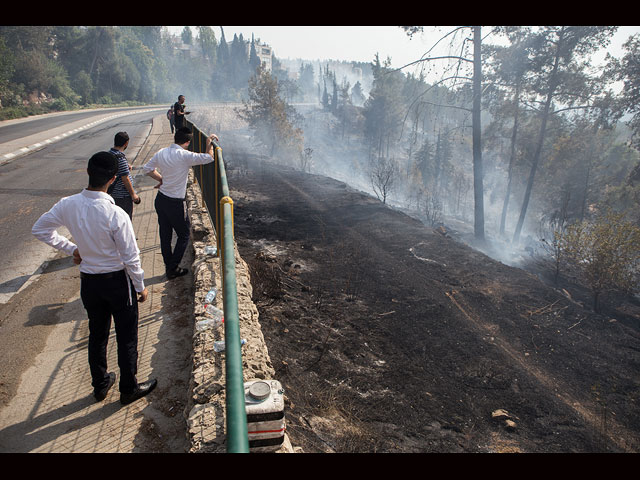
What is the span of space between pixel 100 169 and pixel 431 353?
5.55 metres

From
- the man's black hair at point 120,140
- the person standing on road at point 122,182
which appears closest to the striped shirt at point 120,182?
the person standing on road at point 122,182

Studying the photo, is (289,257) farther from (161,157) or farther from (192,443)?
(192,443)

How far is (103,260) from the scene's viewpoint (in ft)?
9.09

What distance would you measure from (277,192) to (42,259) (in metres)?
12.3

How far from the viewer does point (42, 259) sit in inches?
231

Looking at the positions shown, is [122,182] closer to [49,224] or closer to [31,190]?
[49,224]

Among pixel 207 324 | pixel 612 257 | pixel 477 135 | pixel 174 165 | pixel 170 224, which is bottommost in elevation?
pixel 612 257

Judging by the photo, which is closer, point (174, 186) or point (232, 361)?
point (232, 361)

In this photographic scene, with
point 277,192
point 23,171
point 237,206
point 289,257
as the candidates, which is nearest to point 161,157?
point 289,257

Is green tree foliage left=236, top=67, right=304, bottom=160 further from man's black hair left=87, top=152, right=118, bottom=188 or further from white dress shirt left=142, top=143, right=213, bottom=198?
man's black hair left=87, top=152, right=118, bottom=188

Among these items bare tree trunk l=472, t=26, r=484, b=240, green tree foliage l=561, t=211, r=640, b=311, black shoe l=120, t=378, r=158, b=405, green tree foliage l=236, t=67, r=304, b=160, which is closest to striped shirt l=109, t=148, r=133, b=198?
black shoe l=120, t=378, r=158, b=405

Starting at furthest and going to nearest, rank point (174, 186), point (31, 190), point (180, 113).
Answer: point (180, 113)
point (31, 190)
point (174, 186)

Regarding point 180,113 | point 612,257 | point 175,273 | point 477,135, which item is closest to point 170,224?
point 175,273

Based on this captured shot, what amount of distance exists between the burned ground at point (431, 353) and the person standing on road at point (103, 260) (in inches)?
71.7
